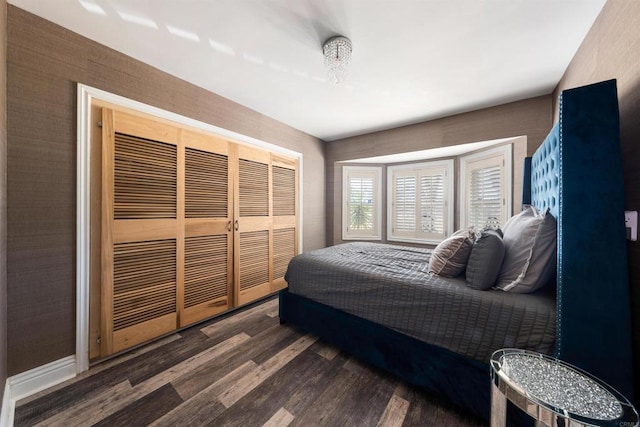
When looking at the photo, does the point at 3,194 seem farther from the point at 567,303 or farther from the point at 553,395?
the point at 567,303

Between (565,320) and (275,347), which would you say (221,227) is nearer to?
(275,347)

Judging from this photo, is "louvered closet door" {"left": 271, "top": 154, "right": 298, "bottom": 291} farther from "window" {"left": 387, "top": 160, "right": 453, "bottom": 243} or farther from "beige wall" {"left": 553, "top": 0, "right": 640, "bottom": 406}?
"beige wall" {"left": 553, "top": 0, "right": 640, "bottom": 406}

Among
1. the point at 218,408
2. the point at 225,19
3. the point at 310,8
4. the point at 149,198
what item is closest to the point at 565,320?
the point at 218,408

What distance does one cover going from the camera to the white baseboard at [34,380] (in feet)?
4.58

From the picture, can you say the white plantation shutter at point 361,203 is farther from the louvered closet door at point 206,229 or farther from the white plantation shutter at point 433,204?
the louvered closet door at point 206,229

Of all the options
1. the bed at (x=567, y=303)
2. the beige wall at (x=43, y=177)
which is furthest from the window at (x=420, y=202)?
the beige wall at (x=43, y=177)

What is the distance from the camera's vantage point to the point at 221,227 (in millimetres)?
A: 2615

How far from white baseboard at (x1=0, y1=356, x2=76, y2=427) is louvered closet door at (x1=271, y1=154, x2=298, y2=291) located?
1941 mm

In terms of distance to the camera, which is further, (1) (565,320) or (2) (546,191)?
(2) (546,191)

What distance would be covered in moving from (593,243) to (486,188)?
Answer: 2362 millimetres

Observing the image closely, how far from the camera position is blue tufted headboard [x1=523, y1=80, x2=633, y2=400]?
1030 millimetres

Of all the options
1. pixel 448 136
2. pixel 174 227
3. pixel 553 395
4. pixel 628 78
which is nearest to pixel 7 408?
pixel 174 227

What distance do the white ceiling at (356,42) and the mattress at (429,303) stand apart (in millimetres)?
1751

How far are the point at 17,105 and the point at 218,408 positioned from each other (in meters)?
2.34
